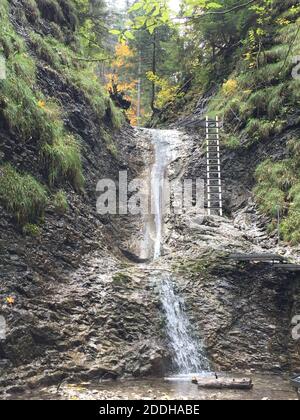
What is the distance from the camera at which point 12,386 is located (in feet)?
23.3

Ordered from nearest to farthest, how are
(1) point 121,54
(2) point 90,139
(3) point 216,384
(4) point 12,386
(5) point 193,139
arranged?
(4) point 12,386 → (3) point 216,384 → (2) point 90,139 → (5) point 193,139 → (1) point 121,54

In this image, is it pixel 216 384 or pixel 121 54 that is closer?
pixel 216 384

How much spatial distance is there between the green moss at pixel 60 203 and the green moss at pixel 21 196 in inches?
19.9

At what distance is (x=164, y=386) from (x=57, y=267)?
12.5ft

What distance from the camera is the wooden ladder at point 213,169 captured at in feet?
49.4

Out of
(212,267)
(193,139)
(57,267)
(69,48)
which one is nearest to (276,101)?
(193,139)

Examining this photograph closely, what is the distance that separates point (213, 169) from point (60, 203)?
8.00 m

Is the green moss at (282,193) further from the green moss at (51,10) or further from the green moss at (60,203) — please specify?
the green moss at (51,10)

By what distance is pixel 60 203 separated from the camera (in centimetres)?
1091

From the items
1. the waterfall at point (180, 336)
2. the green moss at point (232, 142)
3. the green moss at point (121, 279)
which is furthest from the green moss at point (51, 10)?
the waterfall at point (180, 336)

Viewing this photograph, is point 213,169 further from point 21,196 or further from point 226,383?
point 226,383

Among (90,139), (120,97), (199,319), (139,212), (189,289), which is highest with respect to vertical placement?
(120,97)
